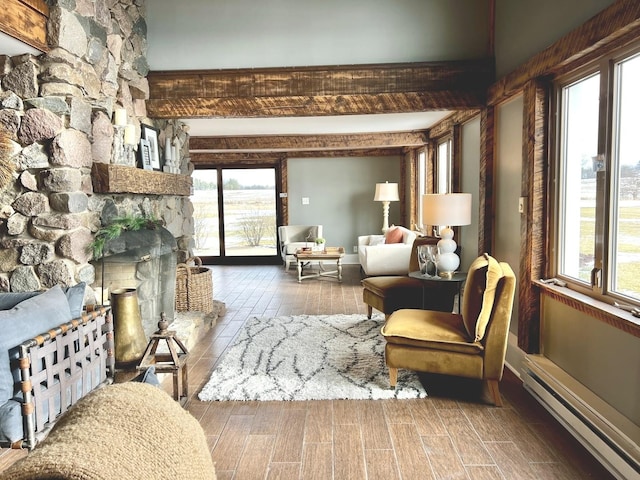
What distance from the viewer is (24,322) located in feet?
6.54

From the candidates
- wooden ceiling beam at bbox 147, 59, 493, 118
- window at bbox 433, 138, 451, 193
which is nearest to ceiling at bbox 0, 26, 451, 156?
window at bbox 433, 138, 451, 193

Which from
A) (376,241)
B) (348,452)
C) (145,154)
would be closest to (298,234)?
(376,241)

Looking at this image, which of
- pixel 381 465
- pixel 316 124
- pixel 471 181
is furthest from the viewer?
pixel 316 124

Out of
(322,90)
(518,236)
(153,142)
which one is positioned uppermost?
(322,90)

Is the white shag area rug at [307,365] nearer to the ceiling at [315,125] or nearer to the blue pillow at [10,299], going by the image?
the blue pillow at [10,299]

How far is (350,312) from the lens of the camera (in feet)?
17.3

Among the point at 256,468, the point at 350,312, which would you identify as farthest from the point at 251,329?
the point at 256,468

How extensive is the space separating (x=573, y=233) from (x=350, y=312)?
2751mm

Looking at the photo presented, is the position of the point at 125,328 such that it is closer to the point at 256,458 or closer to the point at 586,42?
the point at 256,458

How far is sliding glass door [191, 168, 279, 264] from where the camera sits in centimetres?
932

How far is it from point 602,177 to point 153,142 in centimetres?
362

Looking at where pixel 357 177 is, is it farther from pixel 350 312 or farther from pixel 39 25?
pixel 39 25

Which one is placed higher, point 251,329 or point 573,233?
point 573,233

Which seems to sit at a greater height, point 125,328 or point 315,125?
point 315,125
